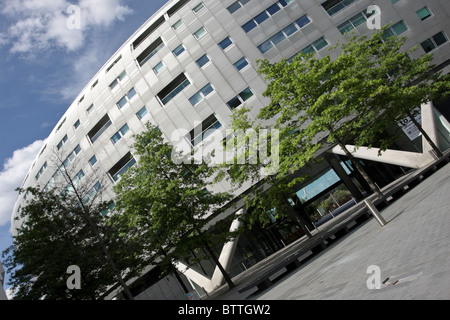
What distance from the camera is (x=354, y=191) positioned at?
30.7 metres

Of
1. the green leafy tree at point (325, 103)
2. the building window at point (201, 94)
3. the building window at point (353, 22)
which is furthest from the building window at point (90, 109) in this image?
the building window at point (353, 22)

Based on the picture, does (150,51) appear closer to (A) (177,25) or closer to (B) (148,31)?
(B) (148,31)

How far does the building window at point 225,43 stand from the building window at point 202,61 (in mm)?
1795

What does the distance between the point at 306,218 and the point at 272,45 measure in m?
16.3

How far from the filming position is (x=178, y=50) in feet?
104

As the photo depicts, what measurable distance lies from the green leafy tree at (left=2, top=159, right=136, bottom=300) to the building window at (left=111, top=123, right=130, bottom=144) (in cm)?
1333

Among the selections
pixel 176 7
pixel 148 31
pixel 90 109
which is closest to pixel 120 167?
pixel 90 109

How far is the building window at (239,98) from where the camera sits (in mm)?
29344

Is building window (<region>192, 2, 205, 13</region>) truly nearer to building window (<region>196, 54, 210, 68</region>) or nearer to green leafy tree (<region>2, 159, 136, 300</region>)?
building window (<region>196, 54, 210, 68</region>)

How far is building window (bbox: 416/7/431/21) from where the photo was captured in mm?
31125

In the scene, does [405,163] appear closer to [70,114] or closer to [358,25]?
[358,25]

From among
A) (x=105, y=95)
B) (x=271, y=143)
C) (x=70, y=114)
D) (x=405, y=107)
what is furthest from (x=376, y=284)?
(x=70, y=114)

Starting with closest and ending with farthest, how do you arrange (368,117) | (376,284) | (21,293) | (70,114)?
(376,284) → (368,117) → (21,293) → (70,114)

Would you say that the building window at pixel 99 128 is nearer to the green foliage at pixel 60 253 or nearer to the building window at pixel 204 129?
the building window at pixel 204 129
